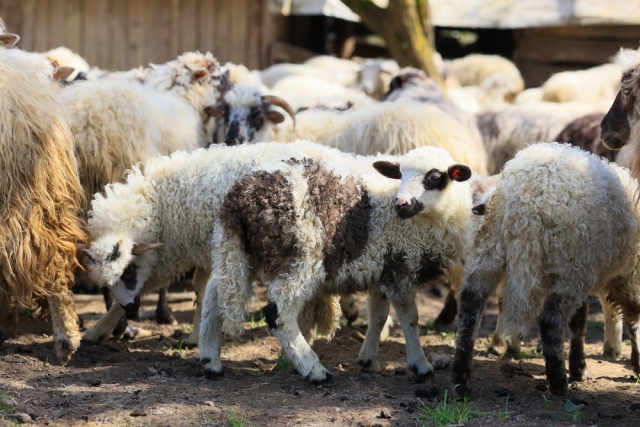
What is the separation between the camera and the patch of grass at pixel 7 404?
3.81 m

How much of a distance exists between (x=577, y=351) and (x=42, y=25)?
9.14 m

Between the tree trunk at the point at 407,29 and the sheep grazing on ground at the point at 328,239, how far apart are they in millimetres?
5519

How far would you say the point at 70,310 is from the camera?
196 inches

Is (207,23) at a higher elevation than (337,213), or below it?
higher

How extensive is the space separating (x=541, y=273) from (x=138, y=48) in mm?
8665

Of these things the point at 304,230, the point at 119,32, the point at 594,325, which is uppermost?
the point at 119,32

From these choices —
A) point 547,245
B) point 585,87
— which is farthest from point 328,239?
point 585,87

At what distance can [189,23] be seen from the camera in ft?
38.5

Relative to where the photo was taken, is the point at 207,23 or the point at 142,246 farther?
the point at 207,23

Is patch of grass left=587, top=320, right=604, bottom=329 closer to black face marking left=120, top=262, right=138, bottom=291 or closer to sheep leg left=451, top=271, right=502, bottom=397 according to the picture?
sheep leg left=451, top=271, right=502, bottom=397

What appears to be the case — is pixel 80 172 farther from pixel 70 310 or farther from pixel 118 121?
pixel 70 310

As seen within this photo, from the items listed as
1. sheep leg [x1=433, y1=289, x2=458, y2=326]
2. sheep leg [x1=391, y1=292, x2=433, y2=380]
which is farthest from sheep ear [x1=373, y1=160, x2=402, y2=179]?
sheep leg [x1=433, y1=289, x2=458, y2=326]

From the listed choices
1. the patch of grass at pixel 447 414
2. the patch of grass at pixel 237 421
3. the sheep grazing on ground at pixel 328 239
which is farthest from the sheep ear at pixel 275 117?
the patch of grass at pixel 237 421

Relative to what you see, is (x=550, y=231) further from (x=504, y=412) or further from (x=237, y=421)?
(x=237, y=421)
